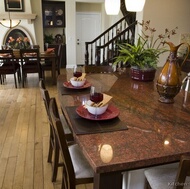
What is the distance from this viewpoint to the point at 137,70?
2.49 metres

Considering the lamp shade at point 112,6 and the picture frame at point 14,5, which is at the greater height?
the picture frame at point 14,5

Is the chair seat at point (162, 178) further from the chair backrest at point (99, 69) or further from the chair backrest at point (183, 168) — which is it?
the chair backrest at point (99, 69)

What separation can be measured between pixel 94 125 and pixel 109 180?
0.39 meters

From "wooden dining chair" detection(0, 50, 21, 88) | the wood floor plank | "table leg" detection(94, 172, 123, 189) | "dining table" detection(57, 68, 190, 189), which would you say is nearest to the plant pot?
"dining table" detection(57, 68, 190, 189)

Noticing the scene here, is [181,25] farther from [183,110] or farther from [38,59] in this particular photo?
[183,110]

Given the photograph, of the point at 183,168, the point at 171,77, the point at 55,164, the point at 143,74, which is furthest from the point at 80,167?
the point at 143,74

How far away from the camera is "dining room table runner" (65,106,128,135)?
1.30m

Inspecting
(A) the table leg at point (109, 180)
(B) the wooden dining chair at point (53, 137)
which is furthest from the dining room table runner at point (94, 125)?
(B) the wooden dining chair at point (53, 137)

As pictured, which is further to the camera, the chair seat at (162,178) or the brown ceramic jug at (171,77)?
the brown ceramic jug at (171,77)

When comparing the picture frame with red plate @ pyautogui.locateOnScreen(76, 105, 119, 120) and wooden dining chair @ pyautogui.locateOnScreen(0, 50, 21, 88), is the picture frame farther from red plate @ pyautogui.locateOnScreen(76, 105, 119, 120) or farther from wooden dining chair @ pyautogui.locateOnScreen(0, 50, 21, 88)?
red plate @ pyautogui.locateOnScreen(76, 105, 119, 120)

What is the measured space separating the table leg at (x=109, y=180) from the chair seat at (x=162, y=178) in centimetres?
31

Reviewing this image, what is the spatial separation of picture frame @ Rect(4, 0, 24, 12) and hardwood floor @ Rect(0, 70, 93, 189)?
3.84 m

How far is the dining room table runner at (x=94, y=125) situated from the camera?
130cm

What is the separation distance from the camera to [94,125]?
1363 millimetres
